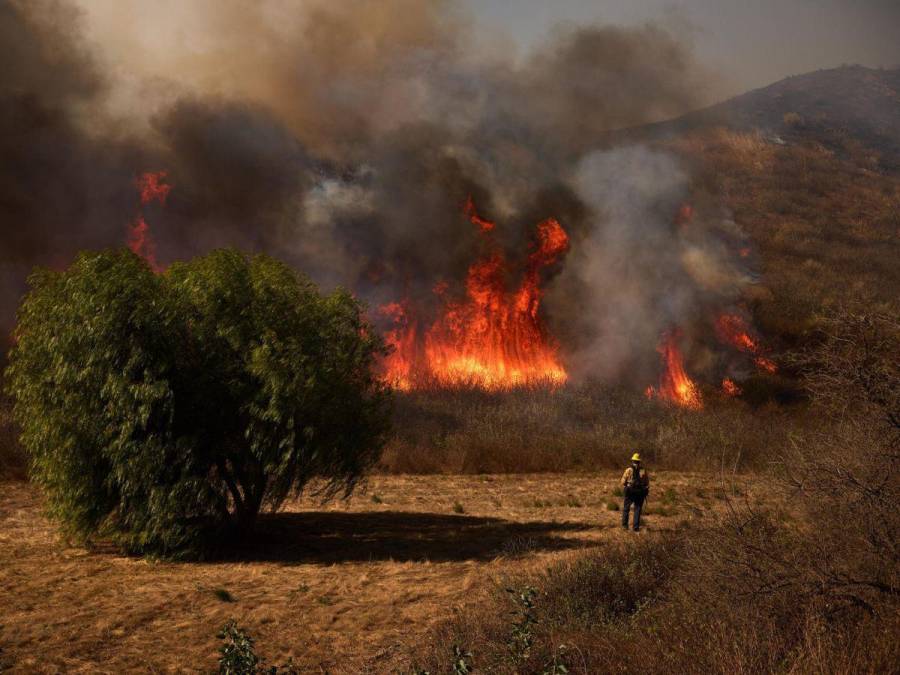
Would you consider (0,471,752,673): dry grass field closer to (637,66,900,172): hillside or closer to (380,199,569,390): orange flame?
(380,199,569,390): orange flame

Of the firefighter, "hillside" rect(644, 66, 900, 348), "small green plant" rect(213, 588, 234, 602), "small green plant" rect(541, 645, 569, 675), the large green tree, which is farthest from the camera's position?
"hillside" rect(644, 66, 900, 348)

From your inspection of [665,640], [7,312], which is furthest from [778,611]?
[7,312]

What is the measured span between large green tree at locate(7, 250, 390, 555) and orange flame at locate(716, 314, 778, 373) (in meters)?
35.4

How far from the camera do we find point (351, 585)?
12.8m

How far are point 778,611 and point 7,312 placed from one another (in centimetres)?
3842

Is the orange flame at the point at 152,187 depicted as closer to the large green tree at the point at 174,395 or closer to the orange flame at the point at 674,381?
the large green tree at the point at 174,395

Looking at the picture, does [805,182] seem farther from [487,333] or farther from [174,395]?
[174,395]

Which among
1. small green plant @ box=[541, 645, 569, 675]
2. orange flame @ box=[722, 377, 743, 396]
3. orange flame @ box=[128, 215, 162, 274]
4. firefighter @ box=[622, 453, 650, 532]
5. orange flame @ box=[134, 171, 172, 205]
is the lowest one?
small green plant @ box=[541, 645, 569, 675]

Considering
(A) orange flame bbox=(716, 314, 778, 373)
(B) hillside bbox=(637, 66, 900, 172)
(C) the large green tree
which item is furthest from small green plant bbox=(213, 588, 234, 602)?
(B) hillside bbox=(637, 66, 900, 172)

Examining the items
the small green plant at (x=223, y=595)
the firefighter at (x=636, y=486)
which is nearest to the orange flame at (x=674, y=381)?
the firefighter at (x=636, y=486)

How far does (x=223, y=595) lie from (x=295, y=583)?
1.38 metres

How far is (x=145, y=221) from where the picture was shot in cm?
3956

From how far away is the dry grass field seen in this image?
9.78 meters

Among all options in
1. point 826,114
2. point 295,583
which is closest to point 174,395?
point 295,583
